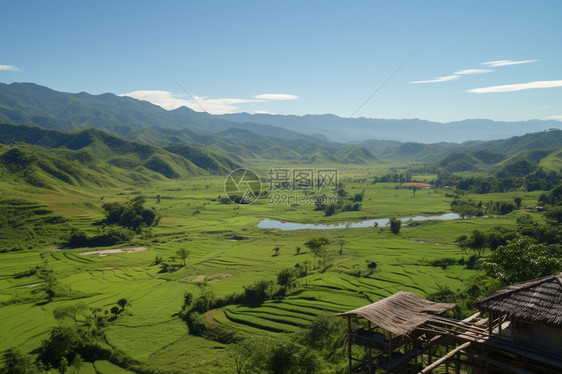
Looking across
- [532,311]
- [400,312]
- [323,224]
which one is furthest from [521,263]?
[323,224]

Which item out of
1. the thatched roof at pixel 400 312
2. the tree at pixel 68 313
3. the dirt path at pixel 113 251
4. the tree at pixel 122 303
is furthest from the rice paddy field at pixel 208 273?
the thatched roof at pixel 400 312

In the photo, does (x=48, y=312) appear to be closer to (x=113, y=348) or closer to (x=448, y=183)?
(x=113, y=348)

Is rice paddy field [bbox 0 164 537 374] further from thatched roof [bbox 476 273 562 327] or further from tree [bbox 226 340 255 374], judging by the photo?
thatched roof [bbox 476 273 562 327]

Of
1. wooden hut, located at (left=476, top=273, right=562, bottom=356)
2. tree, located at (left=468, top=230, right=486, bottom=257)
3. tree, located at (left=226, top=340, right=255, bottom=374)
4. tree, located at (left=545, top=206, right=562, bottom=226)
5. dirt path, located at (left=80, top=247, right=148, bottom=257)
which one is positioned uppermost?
wooden hut, located at (left=476, top=273, right=562, bottom=356)

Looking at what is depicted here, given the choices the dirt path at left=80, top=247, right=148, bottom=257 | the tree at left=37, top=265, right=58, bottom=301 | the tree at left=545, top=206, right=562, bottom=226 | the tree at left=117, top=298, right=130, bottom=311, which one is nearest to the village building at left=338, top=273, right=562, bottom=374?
the tree at left=117, top=298, right=130, bottom=311

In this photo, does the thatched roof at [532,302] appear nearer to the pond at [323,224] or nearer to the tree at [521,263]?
the tree at [521,263]

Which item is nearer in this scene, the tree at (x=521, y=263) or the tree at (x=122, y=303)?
the tree at (x=521, y=263)
